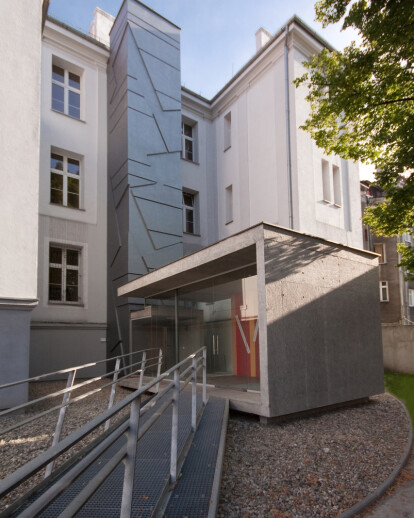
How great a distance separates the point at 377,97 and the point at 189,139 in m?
11.5

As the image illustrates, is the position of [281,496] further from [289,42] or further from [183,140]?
[183,140]

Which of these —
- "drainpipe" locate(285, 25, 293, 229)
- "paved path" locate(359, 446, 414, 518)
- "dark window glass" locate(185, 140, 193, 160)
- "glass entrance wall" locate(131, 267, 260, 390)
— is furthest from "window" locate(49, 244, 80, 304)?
"paved path" locate(359, 446, 414, 518)

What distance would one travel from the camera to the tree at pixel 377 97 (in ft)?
27.1

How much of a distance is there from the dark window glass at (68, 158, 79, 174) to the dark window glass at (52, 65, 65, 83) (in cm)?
323

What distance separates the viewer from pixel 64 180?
15758 millimetres

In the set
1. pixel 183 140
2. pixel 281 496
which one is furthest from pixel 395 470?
pixel 183 140

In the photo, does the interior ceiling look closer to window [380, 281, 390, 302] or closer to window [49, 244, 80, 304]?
window [49, 244, 80, 304]

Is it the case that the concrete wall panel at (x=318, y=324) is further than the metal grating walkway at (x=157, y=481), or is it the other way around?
the concrete wall panel at (x=318, y=324)

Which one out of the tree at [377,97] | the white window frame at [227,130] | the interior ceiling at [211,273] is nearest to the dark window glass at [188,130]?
the white window frame at [227,130]

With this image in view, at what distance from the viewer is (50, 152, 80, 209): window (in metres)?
15.5

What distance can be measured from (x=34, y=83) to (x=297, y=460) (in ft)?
33.1

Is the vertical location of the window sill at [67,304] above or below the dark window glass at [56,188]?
below

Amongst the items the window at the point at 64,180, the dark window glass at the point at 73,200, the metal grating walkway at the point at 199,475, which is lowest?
the metal grating walkway at the point at 199,475

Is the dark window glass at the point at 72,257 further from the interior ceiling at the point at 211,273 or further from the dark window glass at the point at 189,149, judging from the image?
the dark window glass at the point at 189,149
